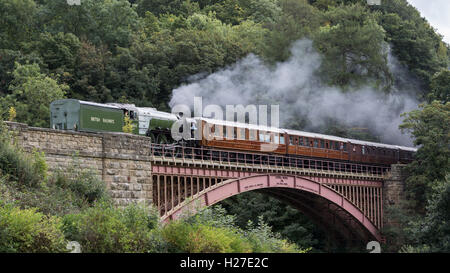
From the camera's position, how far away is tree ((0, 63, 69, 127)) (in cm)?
5181

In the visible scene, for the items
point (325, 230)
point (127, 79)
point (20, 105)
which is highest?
point (127, 79)

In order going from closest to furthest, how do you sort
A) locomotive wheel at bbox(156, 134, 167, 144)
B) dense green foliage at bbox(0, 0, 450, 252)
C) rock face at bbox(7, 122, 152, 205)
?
rock face at bbox(7, 122, 152, 205)
locomotive wheel at bbox(156, 134, 167, 144)
dense green foliage at bbox(0, 0, 450, 252)

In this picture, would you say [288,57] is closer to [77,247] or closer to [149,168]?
[149,168]

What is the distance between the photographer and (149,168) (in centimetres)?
3350

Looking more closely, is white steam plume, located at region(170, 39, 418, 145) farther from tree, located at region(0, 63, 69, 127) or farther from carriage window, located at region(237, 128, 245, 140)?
carriage window, located at region(237, 128, 245, 140)

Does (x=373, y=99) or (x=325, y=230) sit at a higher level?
(x=373, y=99)

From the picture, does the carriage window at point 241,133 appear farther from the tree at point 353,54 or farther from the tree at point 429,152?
the tree at point 353,54

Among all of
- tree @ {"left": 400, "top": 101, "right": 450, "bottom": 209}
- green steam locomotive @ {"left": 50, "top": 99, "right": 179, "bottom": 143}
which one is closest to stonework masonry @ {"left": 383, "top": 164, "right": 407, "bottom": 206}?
tree @ {"left": 400, "top": 101, "right": 450, "bottom": 209}

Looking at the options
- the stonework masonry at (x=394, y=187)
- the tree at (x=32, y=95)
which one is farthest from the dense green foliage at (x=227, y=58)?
the stonework masonry at (x=394, y=187)

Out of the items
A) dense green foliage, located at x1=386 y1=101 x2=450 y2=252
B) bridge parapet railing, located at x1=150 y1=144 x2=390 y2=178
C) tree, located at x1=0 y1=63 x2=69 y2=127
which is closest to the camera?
bridge parapet railing, located at x1=150 y1=144 x2=390 y2=178

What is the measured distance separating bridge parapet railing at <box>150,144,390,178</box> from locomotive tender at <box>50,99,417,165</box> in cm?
47

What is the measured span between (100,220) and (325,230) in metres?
34.4

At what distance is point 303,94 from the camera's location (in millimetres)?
66625

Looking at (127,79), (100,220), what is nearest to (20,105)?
(127,79)
